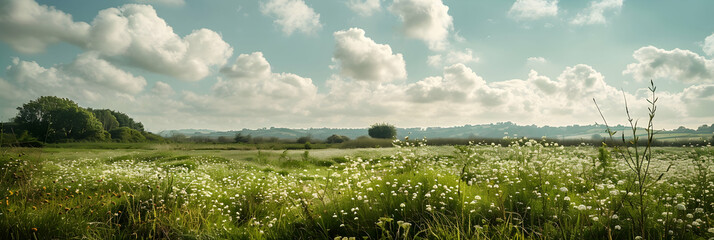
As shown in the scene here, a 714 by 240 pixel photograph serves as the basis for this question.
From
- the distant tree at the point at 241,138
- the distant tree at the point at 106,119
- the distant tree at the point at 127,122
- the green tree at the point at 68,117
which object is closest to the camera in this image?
the green tree at the point at 68,117

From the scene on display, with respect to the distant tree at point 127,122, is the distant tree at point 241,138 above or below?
below

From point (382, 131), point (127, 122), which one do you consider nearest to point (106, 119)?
point (127, 122)

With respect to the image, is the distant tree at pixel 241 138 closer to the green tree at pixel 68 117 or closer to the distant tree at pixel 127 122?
the green tree at pixel 68 117

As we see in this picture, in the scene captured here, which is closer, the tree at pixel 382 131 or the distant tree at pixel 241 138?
the distant tree at pixel 241 138

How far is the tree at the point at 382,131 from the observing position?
55188 millimetres

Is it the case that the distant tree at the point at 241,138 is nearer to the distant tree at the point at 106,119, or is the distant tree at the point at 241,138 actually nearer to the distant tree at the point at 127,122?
the distant tree at the point at 106,119

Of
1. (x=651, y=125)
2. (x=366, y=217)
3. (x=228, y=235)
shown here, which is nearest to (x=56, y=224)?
(x=228, y=235)

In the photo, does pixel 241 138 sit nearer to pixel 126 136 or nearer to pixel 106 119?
pixel 126 136

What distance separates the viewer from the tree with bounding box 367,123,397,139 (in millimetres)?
55188

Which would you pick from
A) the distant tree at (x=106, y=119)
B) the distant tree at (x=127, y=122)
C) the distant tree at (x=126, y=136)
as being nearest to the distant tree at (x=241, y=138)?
the distant tree at (x=126, y=136)

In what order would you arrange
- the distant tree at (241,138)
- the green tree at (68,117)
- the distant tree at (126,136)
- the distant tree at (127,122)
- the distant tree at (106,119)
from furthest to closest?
the distant tree at (127,122) < the distant tree at (106,119) < the distant tree at (126,136) < the distant tree at (241,138) < the green tree at (68,117)

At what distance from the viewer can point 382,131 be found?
5544cm

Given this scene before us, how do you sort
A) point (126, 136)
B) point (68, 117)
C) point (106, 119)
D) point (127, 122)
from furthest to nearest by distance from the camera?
point (127, 122)
point (106, 119)
point (126, 136)
point (68, 117)

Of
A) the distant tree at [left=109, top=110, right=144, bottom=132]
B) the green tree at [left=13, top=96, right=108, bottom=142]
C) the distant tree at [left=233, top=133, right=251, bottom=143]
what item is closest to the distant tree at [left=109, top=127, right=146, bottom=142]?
the green tree at [left=13, top=96, right=108, bottom=142]
